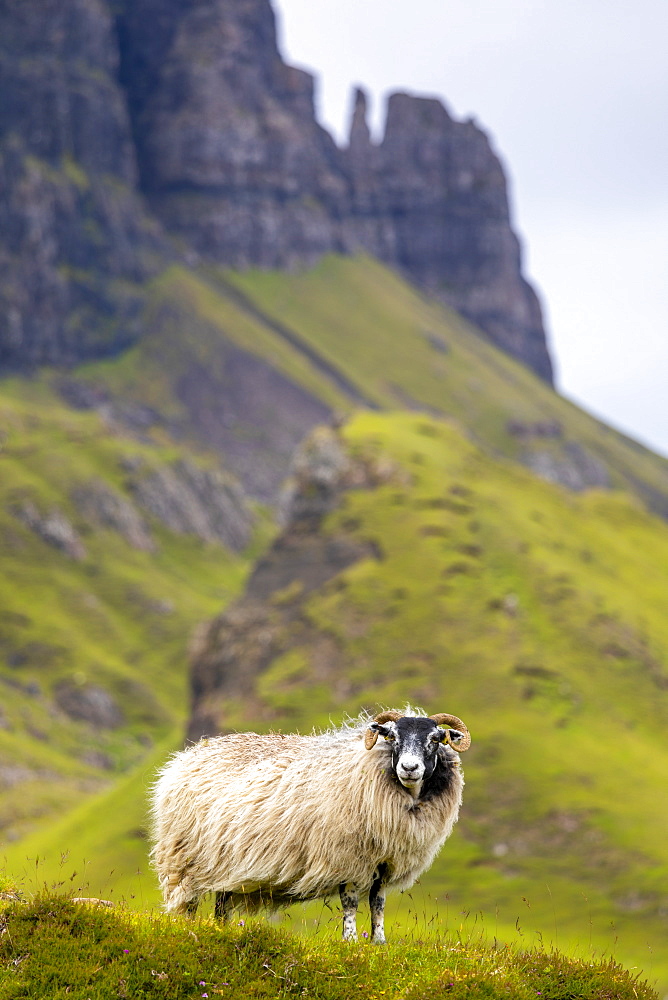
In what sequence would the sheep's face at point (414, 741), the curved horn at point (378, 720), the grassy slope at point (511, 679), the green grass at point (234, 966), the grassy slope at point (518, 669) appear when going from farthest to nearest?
the grassy slope at point (518, 669) < the grassy slope at point (511, 679) < the curved horn at point (378, 720) < the sheep's face at point (414, 741) < the green grass at point (234, 966)

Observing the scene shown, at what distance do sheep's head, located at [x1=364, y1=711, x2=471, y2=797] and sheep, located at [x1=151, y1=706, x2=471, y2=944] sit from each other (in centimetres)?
2

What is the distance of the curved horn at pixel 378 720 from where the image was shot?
19.1 m

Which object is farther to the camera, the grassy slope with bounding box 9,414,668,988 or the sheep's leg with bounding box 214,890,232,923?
the grassy slope with bounding box 9,414,668,988

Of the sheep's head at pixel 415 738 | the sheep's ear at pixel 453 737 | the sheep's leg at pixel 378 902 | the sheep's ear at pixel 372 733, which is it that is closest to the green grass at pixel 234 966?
the sheep's leg at pixel 378 902

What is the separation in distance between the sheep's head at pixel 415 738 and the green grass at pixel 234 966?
2753 mm

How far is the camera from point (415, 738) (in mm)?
19141

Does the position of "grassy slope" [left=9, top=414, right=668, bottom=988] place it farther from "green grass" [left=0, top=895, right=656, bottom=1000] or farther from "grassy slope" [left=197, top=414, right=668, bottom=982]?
"green grass" [left=0, top=895, right=656, bottom=1000]

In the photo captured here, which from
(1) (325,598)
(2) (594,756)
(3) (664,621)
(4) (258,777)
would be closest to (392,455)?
(1) (325,598)

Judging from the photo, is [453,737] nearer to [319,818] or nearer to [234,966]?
[319,818]

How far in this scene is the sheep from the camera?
1902 cm

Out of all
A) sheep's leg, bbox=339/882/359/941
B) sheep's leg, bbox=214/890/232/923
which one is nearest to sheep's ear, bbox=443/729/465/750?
sheep's leg, bbox=339/882/359/941

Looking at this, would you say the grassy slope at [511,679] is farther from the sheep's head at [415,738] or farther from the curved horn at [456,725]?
the sheep's head at [415,738]

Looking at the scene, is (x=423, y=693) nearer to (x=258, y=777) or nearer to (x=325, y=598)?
(x=325, y=598)

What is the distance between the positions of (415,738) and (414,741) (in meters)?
0.05
